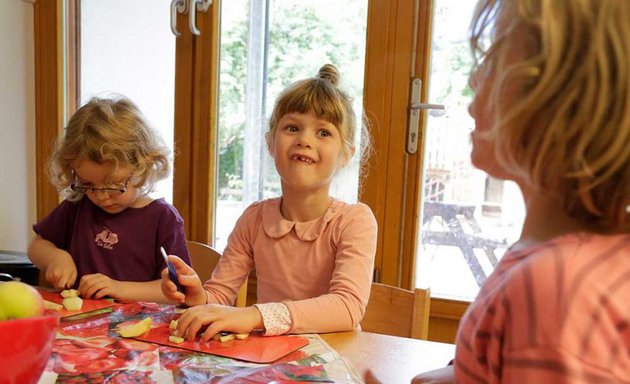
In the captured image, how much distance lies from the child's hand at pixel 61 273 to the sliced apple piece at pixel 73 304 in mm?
188

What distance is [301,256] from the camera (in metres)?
1.20

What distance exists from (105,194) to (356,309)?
0.72 m

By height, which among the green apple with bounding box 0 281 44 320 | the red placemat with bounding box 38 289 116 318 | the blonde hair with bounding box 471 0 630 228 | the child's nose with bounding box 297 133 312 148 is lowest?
the red placemat with bounding box 38 289 116 318

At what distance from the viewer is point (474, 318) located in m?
0.45

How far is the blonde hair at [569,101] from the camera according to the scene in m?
0.37

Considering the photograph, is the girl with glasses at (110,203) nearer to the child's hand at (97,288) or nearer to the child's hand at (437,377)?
the child's hand at (97,288)

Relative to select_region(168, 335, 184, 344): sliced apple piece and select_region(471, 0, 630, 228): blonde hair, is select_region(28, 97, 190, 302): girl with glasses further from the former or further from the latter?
select_region(471, 0, 630, 228): blonde hair

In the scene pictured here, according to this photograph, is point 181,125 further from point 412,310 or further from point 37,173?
point 412,310

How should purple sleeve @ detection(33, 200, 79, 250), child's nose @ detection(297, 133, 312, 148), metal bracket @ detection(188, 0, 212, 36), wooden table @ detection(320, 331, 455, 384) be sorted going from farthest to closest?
1. metal bracket @ detection(188, 0, 212, 36)
2. purple sleeve @ detection(33, 200, 79, 250)
3. child's nose @ detection(297, 133, 312, 148)
4. wooden table @ detection(320, 331, 455, 384)

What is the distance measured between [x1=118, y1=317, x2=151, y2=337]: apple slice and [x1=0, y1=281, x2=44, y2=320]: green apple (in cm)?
25

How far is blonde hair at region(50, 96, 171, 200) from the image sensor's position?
1.30 m

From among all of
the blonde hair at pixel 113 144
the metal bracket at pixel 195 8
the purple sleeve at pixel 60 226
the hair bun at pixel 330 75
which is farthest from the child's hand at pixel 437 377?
the metal bracket at pixel 195 8

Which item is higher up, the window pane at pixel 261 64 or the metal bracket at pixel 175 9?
the metal bracket at pixel 175 9

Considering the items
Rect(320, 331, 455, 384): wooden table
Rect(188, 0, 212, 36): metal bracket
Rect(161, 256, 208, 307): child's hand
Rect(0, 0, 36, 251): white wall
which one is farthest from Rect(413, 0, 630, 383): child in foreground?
Rect(0, 0, 36, 251): white wall
